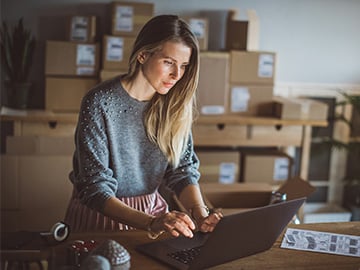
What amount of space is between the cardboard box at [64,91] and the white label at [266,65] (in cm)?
102

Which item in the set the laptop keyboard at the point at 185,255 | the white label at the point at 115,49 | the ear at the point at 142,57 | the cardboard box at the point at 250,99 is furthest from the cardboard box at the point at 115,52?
the laptop keyboard at the point at 185,255

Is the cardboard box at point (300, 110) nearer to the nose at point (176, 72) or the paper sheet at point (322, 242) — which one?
the paper sheet at point (322, 242)

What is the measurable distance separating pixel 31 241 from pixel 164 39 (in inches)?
27.9

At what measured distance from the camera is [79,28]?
3420 mm

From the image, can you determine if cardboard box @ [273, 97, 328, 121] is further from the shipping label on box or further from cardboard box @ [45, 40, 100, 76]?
cardboard box @ [45, 40, 100, 76]

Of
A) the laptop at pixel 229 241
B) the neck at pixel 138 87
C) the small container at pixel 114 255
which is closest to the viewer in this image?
the small container at pixel 114 255

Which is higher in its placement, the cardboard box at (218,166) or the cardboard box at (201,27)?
the cardboard box at (201,27)

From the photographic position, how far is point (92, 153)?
170 cm

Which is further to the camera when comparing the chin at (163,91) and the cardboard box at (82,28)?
the cardboard box at (82,28)

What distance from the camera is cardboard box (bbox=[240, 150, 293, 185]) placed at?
11.6ft

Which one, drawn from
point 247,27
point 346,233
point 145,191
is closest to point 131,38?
point 247,27

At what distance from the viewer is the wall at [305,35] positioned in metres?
3.70

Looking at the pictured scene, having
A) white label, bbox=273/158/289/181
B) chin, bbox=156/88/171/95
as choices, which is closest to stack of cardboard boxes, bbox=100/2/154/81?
white label, bbox=273/158/289/181

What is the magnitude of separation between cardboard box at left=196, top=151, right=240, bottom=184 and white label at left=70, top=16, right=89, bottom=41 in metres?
1.02
